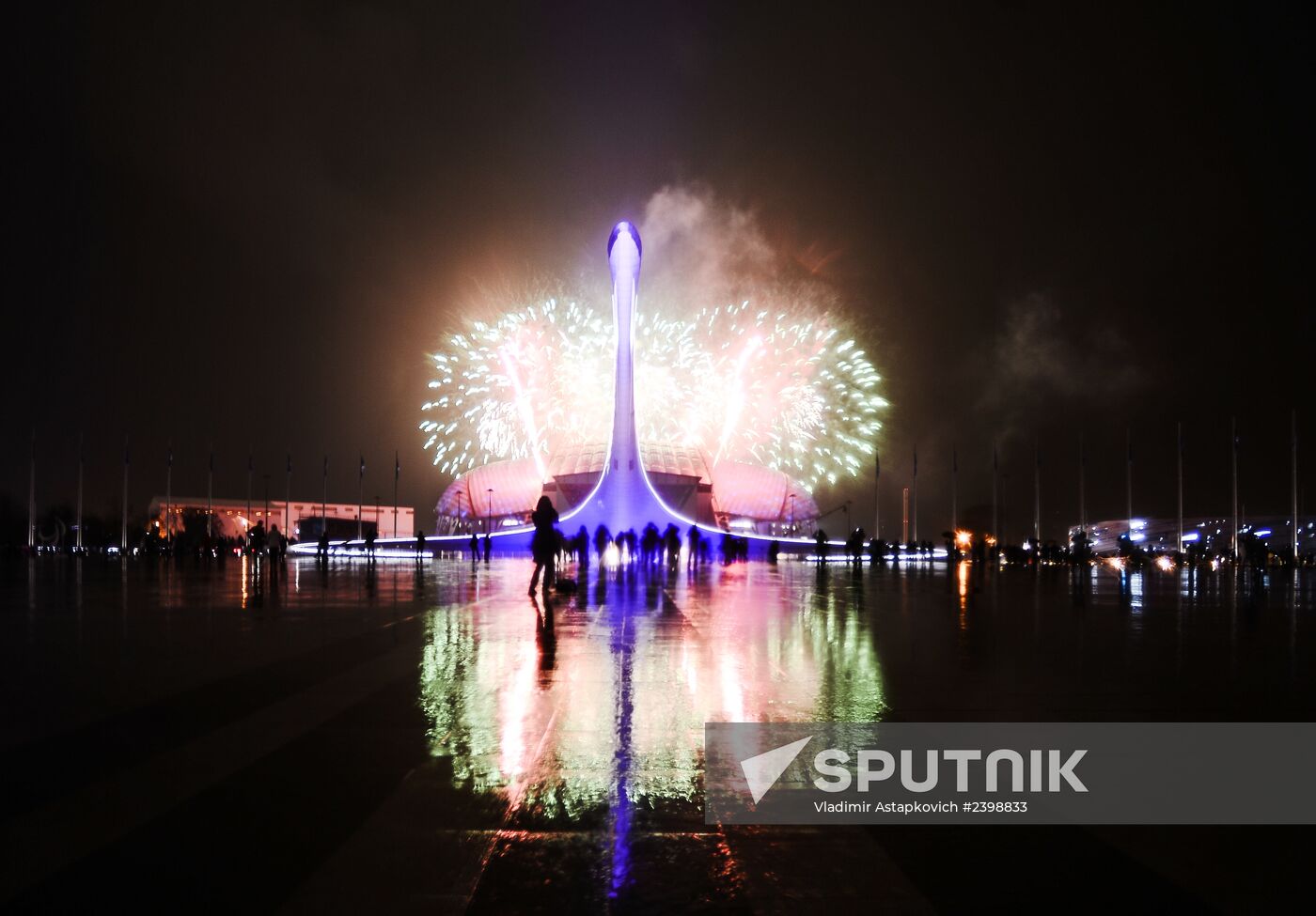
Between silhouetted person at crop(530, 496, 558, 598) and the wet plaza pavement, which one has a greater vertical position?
silhouetted person at crop(530, 496, 558, 598)

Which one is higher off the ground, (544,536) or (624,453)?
(624,453)

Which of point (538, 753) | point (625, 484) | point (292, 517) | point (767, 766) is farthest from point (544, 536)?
point (292, 517)

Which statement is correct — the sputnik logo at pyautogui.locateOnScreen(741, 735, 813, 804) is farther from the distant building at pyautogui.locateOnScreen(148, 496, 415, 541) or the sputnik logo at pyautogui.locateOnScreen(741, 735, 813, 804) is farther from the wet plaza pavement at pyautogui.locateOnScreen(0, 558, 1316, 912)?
the distant building at pyautogui.locateOnScreen(148, 496, 415, 541)

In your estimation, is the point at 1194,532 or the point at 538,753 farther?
the point at 1194,532

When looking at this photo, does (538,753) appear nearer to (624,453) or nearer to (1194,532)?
(624,453)

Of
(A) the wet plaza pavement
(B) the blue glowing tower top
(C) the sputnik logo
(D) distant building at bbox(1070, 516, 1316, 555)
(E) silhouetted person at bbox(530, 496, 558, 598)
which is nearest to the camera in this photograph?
(A) the wet plaza pavement

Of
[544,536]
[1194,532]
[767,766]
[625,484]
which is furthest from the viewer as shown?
[1194,532]

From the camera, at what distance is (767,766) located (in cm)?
498

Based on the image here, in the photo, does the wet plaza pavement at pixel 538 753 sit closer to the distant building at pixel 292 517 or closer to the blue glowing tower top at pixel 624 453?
the blue glowing tower top at pixel 624 453

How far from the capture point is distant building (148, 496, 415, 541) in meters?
116

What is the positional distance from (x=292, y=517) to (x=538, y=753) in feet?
442

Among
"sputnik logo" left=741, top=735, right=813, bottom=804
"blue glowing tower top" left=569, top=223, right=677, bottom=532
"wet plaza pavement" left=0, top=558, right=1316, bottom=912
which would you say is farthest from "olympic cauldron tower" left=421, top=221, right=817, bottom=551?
"sputnik logo" left=741, top=735, right=813, bottom=804

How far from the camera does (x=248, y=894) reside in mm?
3301

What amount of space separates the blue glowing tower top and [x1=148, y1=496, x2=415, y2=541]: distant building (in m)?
58.8
